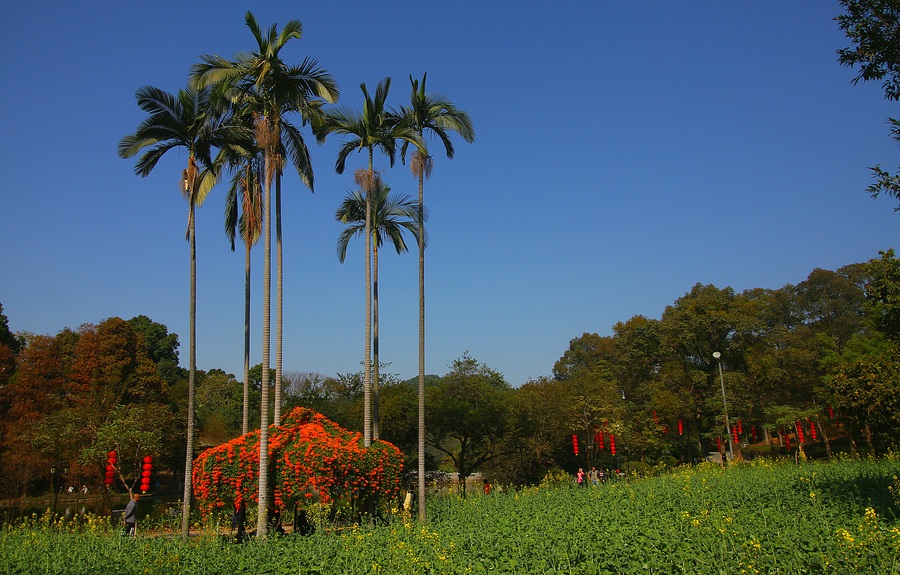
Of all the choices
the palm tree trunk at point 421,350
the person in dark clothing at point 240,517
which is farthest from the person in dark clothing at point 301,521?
the palm tree trunk at point 421,350

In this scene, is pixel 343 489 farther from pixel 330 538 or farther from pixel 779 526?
pixel 779 526

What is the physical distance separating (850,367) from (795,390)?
1625 cm

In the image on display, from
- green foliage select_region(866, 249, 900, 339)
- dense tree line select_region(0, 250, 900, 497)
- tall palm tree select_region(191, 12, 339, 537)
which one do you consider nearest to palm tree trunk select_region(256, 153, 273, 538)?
tall palm tree select_region(191, 12, 339, 537)

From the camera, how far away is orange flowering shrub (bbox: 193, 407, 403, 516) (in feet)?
40.7

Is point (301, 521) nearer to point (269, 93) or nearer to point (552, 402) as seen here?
point (269, 93)

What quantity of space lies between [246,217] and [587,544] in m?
14.0

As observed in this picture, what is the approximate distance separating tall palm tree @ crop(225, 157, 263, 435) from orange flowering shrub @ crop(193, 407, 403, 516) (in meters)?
3.58

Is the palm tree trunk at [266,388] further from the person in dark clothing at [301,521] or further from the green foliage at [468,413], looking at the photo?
the green foliage at [468,413]

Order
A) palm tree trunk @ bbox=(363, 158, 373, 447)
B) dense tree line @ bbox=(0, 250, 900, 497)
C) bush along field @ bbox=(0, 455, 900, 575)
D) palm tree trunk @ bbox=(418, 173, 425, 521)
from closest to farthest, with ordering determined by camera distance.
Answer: bush along field @ bbox=(0, 455, 900, 575), palm tree trunk @ bbox=(418, 173, 425, 521), palm tree trunk @ bbox=(363, 158, 373, 447), dense tree line @ bbox=(0, 250, 900, 497)

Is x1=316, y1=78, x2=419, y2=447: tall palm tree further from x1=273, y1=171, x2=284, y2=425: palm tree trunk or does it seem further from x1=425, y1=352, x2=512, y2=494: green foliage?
x1=425, y1=352, x2=512, y2=494: green foliage

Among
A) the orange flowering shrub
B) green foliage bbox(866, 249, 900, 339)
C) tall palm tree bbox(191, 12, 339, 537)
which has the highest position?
tall palm tree bbox(191, 12, 339, 537)

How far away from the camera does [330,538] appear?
31.9ft

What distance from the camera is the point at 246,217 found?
17.7 meters

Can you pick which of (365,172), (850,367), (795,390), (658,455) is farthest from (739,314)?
(365,172)
